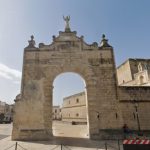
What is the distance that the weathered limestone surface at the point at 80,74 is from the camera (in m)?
12.4

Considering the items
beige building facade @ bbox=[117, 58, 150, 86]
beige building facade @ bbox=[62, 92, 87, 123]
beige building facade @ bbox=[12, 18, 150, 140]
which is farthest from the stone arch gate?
beige building facade @ bbox=[62, 92, 87, 123]

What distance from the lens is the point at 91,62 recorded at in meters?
14.0

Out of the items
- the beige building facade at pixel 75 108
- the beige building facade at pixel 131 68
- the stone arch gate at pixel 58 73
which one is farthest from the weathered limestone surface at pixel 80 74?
the beige building facade at pixel 75 108

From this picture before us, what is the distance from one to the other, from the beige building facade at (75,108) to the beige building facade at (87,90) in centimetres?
2133

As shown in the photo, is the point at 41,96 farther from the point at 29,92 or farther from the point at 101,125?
the point at 101,125

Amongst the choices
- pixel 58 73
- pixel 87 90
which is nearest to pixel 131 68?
pixel 87 90

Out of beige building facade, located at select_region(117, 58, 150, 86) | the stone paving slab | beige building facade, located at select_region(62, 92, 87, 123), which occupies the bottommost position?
the stone paving slab

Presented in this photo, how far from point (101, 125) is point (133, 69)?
74.9 feet

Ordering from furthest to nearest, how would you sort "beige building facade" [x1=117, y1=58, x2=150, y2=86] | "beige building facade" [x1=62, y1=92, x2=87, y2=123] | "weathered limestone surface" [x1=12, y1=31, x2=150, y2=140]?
1. "beige building facade" [x1=62, y1=92, x2=87, y2=123]
2. "beige building facade" [x1=117, y1=58, x2=150, y2=86]
3. "weathered limestone surface" [x1=12, y1=31, x2=150, y2=140]

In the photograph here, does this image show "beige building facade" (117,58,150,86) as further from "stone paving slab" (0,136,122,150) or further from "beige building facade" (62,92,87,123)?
"stone paving slab" (0,136,122,150)

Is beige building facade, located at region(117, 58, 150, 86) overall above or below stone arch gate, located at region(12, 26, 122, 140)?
above

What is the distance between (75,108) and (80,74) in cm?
2716

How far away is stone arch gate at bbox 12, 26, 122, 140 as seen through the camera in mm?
12430

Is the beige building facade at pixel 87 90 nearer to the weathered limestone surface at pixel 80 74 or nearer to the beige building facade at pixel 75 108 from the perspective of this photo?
the weathered limestone surface at pixel 80 74
